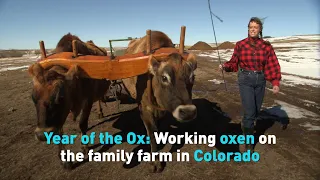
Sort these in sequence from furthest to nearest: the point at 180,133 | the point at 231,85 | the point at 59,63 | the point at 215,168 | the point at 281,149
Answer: the point at 231,85
the point at 180,133
the point at 281,149
the point at 215,168
the point at 59,63

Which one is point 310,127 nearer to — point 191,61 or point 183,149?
point 183,149

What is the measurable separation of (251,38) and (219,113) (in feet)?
10.9

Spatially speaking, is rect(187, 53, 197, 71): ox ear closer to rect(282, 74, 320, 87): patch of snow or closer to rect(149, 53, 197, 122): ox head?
rect(149, 53, 197, 122): ox head

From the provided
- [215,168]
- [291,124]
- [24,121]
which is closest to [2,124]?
[24,121]

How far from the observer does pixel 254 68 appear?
3.95 m

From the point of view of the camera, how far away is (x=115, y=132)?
5727 mm

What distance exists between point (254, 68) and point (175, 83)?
5.85 ft

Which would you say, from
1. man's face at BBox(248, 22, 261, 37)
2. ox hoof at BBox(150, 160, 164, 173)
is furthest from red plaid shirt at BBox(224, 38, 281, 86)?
ox hoof at BBox(150, 160, 164, 173)

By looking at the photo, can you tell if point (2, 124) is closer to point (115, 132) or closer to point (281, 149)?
point (115, 132)

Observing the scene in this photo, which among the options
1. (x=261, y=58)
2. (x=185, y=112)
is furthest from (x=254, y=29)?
(x=185, y=112)

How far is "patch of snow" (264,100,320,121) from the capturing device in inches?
239

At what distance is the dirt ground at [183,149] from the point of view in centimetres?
376

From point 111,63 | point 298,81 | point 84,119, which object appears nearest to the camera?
point 111,63

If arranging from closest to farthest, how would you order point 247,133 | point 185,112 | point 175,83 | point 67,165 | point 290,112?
1. point 185,112
2. point 175,83
3. point 67,165
4. point 247,133
5. point 290,112
